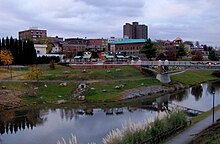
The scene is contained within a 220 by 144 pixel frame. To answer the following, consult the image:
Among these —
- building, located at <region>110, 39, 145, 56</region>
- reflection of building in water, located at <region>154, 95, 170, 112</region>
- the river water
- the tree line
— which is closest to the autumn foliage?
the tree line

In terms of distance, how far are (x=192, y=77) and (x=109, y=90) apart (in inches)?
1673

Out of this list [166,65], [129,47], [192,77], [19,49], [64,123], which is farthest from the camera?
[129,47]

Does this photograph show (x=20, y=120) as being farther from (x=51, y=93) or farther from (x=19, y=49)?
(x=19, y=49)

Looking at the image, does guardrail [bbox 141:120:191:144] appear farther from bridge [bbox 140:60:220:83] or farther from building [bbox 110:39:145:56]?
building [bbox 110:39:145:56]

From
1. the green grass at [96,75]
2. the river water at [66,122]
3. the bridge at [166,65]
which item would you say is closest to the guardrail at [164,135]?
the river water at [66,122]

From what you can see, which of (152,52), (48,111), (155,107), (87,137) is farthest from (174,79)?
(87,137)

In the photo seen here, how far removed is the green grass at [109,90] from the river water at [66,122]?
6.74 metres

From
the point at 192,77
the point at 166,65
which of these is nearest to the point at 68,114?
the point at 166,65

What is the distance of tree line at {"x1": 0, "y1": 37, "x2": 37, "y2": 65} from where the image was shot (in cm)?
8812

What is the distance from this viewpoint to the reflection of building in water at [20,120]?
41.4 m

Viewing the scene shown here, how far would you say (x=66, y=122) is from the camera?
4350 centimetres

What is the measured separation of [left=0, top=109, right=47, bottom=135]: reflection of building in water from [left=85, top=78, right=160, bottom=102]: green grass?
13.2 metres

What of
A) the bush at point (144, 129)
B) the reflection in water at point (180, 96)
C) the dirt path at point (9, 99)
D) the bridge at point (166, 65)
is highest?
the bridge at point (166, 65)

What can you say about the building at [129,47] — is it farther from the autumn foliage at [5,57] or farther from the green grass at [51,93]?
the green grass at [51,93]
